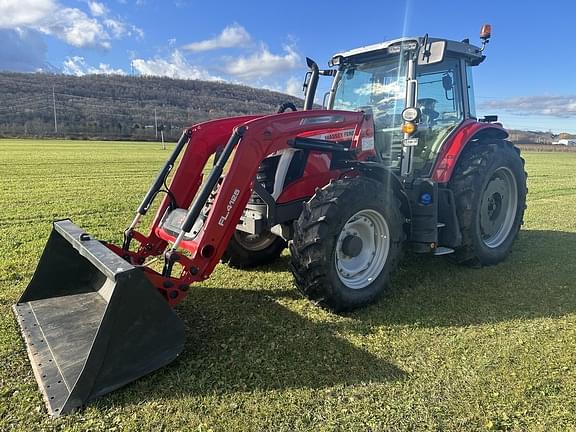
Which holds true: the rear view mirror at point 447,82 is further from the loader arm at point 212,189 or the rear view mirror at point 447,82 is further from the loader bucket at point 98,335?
the loader bucket at point 98,335

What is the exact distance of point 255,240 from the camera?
18.1 ft

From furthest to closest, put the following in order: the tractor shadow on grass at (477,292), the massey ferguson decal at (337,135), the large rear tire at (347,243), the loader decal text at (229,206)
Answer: the massey ferguson decal at (337,135) → the tractor shadow on grass at (477,292) → the large rear tire at (347,243) → the loader decal text at (229,206)

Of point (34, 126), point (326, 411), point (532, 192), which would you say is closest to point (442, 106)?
point (326, 411)

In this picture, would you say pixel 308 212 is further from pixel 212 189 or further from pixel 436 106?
pixel 436 106

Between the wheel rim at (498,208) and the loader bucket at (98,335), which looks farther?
the wheel rim at (498,208)

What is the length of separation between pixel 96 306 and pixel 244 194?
1605 mm

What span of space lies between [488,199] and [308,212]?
117 inches

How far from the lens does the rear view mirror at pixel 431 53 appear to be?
469 cm

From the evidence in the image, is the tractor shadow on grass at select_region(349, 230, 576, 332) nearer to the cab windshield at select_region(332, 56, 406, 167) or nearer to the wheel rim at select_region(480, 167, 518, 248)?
the wheel rim at select_region(480, 167, 518, 248)

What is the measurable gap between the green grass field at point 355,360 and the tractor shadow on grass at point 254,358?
11 mm

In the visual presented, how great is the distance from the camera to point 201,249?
11.9 ft

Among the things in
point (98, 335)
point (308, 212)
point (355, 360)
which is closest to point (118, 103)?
point (308, 212)

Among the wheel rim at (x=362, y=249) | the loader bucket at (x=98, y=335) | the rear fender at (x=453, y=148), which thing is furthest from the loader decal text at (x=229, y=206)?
the rear fender at (x=453, y=148)

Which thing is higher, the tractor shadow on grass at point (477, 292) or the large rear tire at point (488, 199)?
the large rear tire at point (488, 199)
